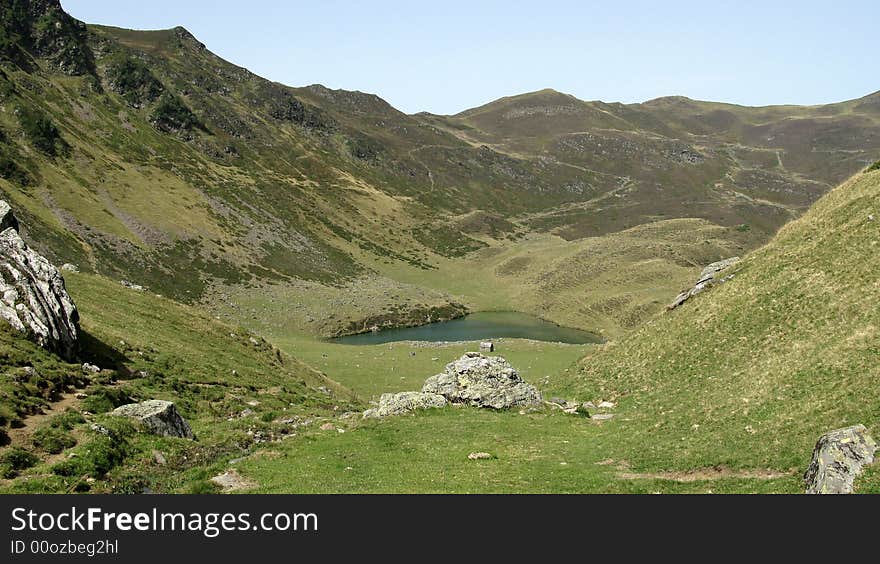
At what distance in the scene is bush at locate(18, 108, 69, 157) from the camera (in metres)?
154

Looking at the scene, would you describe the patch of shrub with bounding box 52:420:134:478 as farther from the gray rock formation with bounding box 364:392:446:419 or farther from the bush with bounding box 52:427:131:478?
the gray rock formation with bounding box 364:392:446:419

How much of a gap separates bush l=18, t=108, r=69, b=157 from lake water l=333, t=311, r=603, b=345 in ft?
323

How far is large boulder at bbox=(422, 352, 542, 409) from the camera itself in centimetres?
3956

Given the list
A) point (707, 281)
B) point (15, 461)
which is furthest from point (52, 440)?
point (707, 281)

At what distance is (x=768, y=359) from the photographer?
33.7 metres

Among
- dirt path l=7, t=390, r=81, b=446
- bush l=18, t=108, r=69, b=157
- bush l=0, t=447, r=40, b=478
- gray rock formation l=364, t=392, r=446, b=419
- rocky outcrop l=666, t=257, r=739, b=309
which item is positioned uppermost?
bush l=18, t=108, r=69, b=157

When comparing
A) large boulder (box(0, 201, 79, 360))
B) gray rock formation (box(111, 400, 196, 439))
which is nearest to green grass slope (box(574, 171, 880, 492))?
gray rock formation (box(111, 400, 196, 439))

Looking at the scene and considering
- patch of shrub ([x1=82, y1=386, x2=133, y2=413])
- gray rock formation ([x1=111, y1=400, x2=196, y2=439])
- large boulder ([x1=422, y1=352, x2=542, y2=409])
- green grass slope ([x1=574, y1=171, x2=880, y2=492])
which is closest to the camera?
green grass slope ([x1=574, y1=171, x2=880, y2=492])

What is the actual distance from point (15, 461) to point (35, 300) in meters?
15.4

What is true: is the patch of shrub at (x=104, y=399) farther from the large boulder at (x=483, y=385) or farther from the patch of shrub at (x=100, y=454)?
the large boulder at (x=483, y=385)

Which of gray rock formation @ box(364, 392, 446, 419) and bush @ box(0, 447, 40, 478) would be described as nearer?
bush @ box(0, 447, 40, 478)

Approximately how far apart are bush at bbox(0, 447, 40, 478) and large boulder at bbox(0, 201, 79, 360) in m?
12.3

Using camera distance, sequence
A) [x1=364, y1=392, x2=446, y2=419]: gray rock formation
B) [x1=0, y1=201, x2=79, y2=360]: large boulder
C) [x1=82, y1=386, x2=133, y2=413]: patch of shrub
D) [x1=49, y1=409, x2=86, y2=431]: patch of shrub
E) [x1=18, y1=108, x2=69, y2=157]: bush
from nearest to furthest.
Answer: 1. [x1=49, y1=409, x2=86, y2=431]: patch of shrub
2. [x1=82, y1=386, x2=133, y2=413]: patch of shrub
3. [x1=0, y1=201, x2=79, y2=360]: large boulder
4. [x1=364, y1=392, x2=446, y2=419]: gray rock formation
5. [x1=18, y1=108, x2=69, y2=157]: bush

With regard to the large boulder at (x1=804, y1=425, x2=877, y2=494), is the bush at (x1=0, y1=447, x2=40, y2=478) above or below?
below
